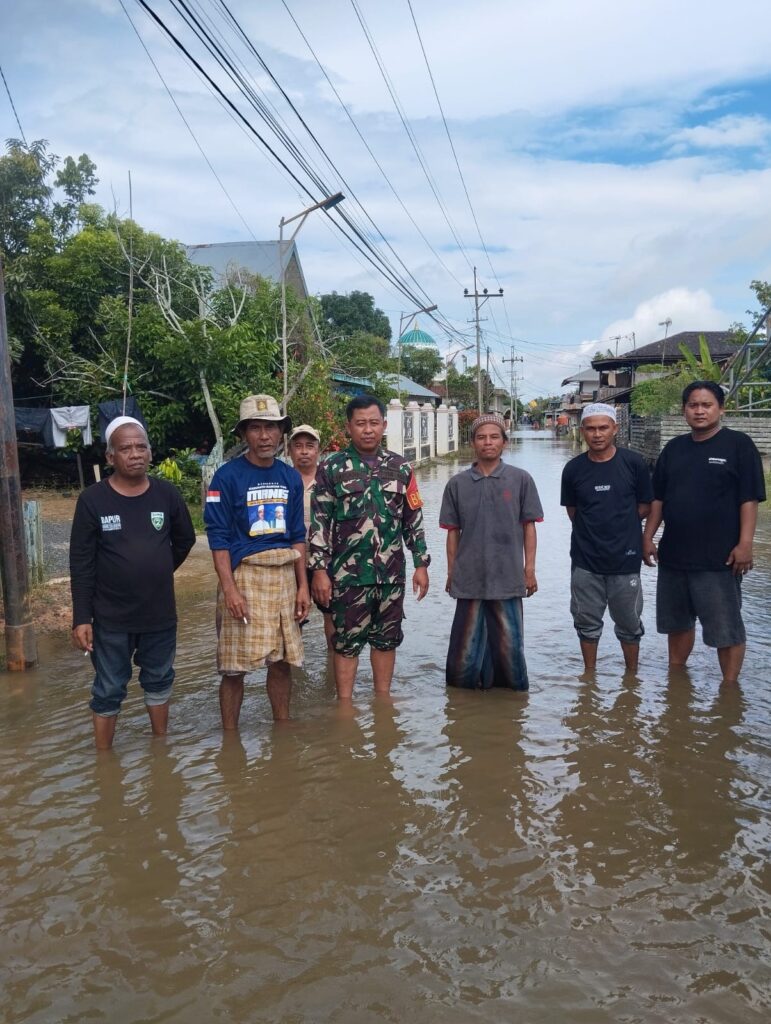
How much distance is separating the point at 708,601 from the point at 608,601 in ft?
1.99

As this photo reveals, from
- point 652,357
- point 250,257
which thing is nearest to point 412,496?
point 250,257

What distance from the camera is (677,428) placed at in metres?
21.9

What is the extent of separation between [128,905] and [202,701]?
2370 millimetres

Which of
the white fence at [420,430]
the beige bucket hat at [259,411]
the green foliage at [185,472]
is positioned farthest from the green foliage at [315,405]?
the beige bucket hat at [259,411]

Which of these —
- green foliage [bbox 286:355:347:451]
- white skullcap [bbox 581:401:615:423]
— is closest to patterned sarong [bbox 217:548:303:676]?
white skullcap [bbox 581:401:615:423]

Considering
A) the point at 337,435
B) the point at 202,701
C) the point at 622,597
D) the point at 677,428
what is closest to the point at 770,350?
the point at 677,428

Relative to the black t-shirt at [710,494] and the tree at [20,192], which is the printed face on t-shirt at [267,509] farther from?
the tree at [20,192]

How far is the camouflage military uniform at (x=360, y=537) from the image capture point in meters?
4.66

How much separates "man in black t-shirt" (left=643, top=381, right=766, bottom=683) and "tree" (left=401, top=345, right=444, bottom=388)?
48.9 m

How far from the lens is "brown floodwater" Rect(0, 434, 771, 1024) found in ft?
8.14

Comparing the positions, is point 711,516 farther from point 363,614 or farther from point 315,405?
point 315,405

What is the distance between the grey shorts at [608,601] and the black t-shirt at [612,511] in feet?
0.22

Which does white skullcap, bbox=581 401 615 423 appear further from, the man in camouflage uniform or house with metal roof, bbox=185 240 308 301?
house with metal roof, bbox=185 240 308 301

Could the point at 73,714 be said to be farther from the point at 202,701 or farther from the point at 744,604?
the point at 744,604
